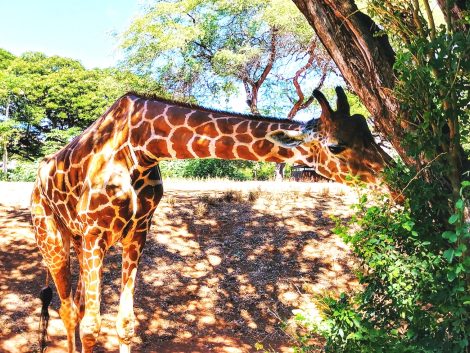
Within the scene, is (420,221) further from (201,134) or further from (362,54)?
(201,134)

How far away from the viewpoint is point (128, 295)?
4.84 metres

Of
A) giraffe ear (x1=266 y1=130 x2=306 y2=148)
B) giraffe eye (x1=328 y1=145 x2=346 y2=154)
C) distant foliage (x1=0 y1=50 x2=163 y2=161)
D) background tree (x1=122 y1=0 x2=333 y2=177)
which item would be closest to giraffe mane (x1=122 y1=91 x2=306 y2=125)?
giraffe ear (x1=266 y1=130 x2=306 y2=148)

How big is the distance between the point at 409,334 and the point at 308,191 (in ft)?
31.4

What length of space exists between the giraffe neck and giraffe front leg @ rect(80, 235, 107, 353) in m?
0.96

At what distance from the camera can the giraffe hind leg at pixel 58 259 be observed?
5277 millimetres

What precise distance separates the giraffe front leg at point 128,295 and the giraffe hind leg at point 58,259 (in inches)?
32.5

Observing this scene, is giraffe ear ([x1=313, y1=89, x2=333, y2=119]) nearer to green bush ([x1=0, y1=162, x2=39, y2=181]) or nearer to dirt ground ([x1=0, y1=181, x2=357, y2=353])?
dirt ground ([x1=0, y1=181, x2=357, y2=353])

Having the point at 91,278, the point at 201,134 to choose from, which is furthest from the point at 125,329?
the point at 201,134

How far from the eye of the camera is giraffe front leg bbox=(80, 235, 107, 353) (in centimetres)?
445

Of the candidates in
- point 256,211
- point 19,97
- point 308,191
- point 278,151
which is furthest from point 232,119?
point 19,97

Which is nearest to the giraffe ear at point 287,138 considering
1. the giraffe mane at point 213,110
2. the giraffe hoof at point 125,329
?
the giraffe mane at point 213,110

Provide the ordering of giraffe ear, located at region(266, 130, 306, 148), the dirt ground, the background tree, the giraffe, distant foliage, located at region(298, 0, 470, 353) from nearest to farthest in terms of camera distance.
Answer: distant foliage, located at region(298, 0, 470, 353) → the giraffe → giraffe ear, located at region(266, 130, 306, 148) → the dirt ground → the background tree

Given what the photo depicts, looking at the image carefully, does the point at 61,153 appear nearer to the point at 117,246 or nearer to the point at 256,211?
the point at 117,246

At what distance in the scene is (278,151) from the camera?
379cm
